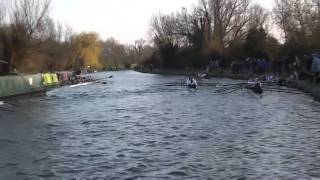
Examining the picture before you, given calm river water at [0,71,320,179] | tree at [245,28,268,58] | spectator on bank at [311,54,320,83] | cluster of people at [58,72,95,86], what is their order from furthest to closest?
tree at [245,28,268,58], cluster of people at [58,72,95,86], spectator on bank at [311,54,320,83], calm river water at [0,71,320,179]

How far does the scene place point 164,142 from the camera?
18.0 m

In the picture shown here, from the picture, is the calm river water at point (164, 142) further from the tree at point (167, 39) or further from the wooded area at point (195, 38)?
the tree at point (167, 39)

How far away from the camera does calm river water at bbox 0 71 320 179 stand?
1372 cm

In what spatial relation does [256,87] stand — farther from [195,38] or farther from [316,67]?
[195,38]

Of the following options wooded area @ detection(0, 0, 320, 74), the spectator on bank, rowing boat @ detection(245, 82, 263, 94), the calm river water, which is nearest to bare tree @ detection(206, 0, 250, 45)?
→ wooded area @ detection(0, 0, 320, 74)

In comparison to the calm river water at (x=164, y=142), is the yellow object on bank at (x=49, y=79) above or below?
above

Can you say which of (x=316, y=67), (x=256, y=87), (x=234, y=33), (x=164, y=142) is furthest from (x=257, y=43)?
(x=164, y=142)

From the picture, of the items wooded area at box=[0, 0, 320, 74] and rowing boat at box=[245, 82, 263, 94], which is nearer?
rowing boat at box=[245, 82, 263, 94]

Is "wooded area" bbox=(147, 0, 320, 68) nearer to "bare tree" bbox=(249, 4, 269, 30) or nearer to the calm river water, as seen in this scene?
"bare tree" bbox=(249, 4, 269, 30)

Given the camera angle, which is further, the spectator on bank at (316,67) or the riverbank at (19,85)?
the spectator on bank at (316,67)

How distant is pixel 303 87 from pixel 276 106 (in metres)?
10.2

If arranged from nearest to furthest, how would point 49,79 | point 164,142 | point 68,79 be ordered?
point 164,142 → point 49,79 → point 68,79

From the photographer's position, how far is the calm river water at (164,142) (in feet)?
45.0

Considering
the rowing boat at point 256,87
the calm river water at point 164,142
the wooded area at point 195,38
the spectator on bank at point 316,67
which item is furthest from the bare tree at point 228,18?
the calm river water at point 164,142
